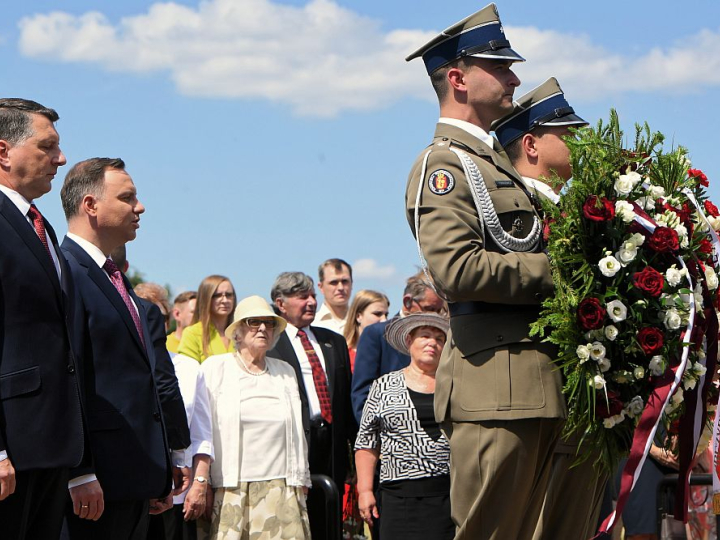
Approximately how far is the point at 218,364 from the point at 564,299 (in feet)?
13.9

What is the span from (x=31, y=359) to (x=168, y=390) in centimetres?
183

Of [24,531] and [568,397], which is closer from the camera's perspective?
[24,531]

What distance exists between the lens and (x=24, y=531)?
4082 mm

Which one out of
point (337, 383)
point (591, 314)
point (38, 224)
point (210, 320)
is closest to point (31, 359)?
point (38, 224)

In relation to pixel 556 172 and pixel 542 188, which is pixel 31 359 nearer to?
pixel 556 172

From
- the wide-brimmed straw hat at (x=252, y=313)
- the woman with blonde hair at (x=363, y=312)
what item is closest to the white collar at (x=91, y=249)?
the wide-brimmed straw hat at (x=252, y=313)

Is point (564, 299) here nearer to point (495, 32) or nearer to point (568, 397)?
point (568, 397)

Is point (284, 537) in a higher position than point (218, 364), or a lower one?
lower

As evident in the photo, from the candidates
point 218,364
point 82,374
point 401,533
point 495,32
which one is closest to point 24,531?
point 82,374

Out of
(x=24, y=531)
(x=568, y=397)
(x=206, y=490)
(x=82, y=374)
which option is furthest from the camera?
(x=206, y=490)

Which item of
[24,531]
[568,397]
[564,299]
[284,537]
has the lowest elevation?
[284,537]

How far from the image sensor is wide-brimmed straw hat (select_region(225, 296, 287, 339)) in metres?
8.06

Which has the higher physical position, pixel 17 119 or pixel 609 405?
pixel 17 119

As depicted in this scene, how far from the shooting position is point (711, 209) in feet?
15.8
